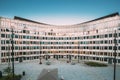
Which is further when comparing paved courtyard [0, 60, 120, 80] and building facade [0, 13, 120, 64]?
building facade [0, 13, 120, 64]

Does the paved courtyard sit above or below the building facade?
below

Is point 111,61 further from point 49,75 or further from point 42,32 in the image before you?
point 49,75

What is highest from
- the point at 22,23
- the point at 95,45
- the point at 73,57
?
the point at 22,23

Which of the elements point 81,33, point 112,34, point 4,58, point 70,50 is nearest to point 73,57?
point 70,50

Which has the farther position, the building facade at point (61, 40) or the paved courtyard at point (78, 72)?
the building facade at point (61, 40)

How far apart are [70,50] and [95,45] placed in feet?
56.7

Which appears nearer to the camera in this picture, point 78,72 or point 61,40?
point 78,72

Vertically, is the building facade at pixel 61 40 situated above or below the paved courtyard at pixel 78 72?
above

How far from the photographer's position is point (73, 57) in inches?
3211

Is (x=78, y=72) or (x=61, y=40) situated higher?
(x=61, y=40)

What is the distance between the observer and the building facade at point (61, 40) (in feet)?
201

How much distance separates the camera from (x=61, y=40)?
84875 mm

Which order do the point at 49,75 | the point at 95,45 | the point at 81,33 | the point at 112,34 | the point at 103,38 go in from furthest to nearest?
the point at 81,33
the point at 95,45
the point at 103,38
the point at 112,34
the point at 49,75

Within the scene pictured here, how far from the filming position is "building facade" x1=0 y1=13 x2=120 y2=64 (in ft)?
201
